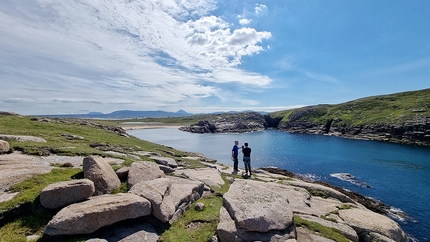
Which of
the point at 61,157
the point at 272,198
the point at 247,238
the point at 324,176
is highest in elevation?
the point at 61,157

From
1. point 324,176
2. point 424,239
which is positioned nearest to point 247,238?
point 424,239

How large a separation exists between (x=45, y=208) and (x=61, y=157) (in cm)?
1209

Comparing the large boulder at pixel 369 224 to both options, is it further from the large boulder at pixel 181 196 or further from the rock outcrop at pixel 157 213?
the large boulder at pixel 181 196

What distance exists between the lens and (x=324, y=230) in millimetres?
14477

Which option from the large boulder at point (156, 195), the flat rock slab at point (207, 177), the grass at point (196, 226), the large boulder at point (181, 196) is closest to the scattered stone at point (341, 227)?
the grass at point (196, 226)

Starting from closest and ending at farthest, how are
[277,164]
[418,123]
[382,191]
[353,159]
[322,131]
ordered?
[382,191] < [277,164] < [353,159] < [418,123] < [322,131]

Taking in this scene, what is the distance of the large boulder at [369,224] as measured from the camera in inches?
681

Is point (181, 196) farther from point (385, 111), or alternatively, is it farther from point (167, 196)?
point (385, 111)

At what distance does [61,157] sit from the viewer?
22125 mm

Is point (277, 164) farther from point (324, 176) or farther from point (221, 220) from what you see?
point (221, 220)

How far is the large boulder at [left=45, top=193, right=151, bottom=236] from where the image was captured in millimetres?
10195

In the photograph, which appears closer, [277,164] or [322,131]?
[277,164]

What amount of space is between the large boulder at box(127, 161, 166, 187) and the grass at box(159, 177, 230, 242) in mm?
3897

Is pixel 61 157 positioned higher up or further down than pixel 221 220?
higher up
